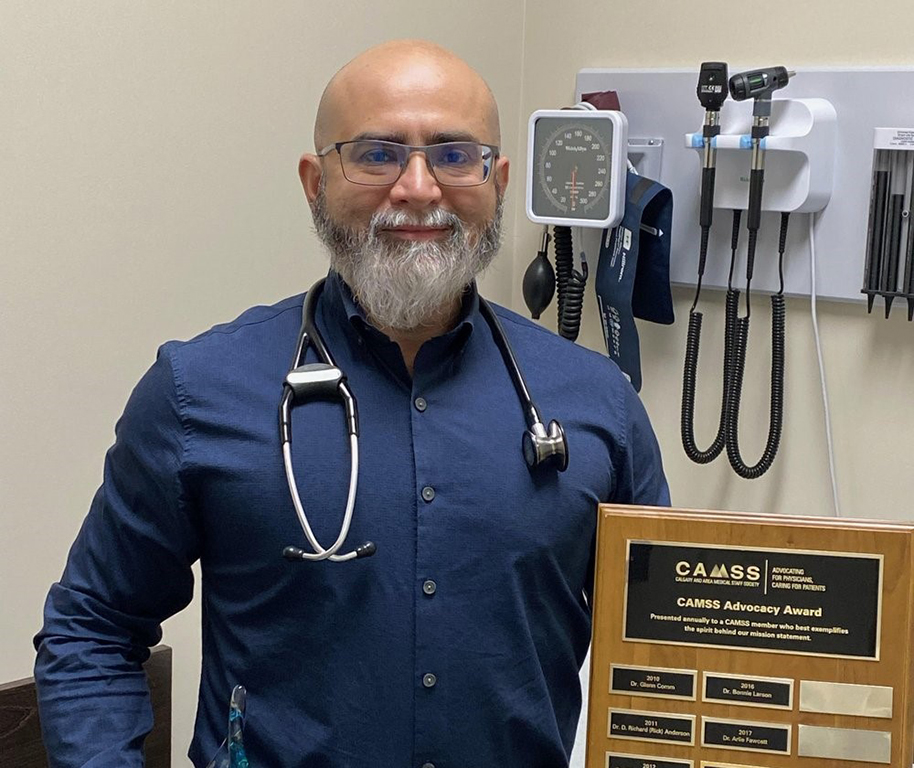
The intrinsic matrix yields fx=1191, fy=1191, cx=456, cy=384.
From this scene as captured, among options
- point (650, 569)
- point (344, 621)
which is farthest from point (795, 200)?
point (344, 621)

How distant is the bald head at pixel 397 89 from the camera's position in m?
1.15

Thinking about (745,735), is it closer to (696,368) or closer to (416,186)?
(416,186)

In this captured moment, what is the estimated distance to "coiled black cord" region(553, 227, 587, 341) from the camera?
5.82 ft

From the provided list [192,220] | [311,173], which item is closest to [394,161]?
[311,173]

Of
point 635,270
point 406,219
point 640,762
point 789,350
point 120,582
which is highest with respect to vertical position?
point 406,219

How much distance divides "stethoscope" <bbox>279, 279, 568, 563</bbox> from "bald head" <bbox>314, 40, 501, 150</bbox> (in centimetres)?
18

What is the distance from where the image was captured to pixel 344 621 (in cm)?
110

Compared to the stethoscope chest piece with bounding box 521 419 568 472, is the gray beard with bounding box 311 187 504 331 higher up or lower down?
higher up

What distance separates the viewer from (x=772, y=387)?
1647 millimetres

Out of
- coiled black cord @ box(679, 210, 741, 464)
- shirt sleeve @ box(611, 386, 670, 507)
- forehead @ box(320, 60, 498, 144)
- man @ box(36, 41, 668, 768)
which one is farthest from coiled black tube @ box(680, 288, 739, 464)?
forehead @ box(320, 60, 498, 144)

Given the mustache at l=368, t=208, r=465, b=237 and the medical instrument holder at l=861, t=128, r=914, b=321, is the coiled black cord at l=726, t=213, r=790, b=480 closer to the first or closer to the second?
the medical instrument holder at l=861, t=128, r=914, b=321

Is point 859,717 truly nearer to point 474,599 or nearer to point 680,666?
point 680,666

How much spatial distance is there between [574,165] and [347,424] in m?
0.72

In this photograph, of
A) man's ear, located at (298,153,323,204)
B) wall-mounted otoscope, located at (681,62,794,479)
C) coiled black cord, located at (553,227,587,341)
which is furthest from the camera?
coiled black cord, located at (553,227,587,341)
